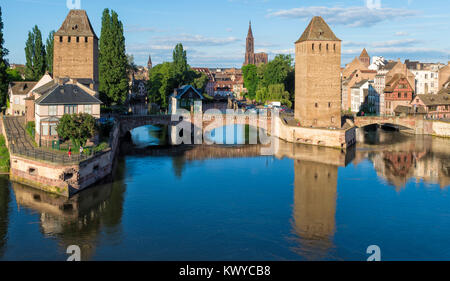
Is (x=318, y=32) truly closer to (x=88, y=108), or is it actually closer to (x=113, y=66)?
(x=113, y=66)

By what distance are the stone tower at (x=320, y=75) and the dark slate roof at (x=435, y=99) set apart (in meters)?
18.4

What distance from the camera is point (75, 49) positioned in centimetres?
5225

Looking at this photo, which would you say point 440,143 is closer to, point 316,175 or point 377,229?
point 316,175

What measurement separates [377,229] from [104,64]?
39.9 m

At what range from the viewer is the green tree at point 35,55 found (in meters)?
63.0

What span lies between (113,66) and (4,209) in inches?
1182

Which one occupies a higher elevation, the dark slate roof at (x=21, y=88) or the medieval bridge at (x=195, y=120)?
the dark slate roof at (x=21, y=88)

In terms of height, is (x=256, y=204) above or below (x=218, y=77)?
below

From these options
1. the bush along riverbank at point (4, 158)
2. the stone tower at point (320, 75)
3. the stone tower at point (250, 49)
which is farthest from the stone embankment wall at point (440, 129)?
the stone tower at point (250, 49)

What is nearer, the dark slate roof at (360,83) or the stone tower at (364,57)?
the dark slate roof at (360,83)

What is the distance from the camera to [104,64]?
5591 centimetres

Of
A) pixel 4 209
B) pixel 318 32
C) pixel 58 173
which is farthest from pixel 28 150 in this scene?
pixel 318 32

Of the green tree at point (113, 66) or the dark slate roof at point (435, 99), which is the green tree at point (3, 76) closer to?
the green tree at point (113, 66)
